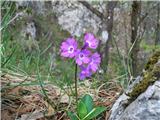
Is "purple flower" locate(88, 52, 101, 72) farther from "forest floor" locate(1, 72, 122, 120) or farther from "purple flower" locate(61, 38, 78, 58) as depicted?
"forest floor" locate(1, 72, 122, 120)

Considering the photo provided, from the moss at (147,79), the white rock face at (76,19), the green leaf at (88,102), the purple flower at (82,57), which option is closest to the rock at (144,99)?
the moss at (147,79)

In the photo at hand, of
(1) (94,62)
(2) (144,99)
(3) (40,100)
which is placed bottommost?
(3) (40,100)

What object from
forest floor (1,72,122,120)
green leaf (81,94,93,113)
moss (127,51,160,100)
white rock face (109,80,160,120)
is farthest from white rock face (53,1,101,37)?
white rock face (109,80,160,120)

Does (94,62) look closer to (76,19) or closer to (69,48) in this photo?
(69,48)

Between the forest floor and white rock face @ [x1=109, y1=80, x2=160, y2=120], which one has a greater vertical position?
white rock face @ [x1=109, y1=80, x2=160, y2=120]

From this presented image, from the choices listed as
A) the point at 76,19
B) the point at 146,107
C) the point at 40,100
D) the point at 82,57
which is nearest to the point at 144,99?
the point at 146,107

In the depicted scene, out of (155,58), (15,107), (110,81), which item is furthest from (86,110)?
(110,81)
